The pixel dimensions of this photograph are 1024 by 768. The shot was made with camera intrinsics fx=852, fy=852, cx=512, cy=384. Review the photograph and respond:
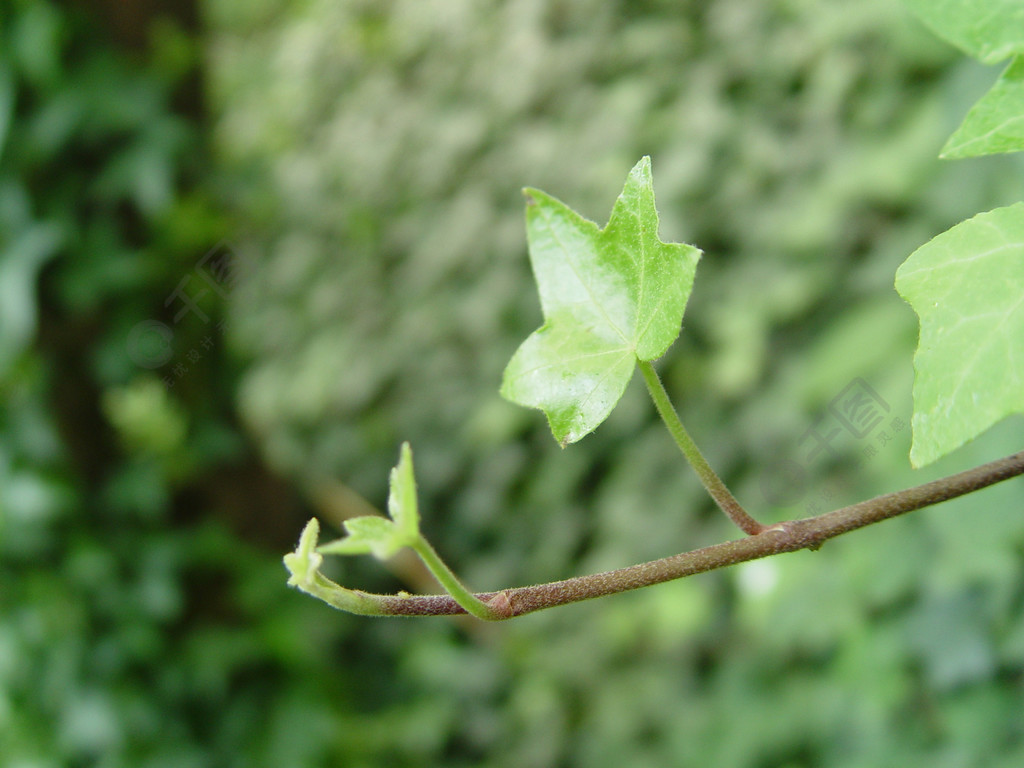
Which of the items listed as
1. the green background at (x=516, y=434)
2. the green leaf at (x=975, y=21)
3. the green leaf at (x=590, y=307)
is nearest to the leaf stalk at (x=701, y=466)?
the green leaf at (x=590, y=307)

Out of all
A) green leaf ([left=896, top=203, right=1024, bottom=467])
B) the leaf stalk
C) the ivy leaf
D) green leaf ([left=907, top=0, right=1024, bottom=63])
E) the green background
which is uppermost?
green leaf ([left=907, top=0, right=1024, bottom=63])

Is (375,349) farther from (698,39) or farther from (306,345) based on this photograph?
(698,39)

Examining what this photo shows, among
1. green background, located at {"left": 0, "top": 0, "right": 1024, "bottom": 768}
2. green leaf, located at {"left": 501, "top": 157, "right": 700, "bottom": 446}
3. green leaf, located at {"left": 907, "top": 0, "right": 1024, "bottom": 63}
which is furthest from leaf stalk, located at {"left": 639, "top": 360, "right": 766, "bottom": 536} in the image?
green background, located at {"left": 0, "top": 0, "right": 1024, "bottom": 768}

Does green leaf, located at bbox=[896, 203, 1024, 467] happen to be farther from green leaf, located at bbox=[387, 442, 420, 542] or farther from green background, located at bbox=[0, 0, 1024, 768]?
green background, located at bbox=[0, 0, 1024, 768]

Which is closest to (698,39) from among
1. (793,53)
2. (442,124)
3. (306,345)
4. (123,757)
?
(793,53)

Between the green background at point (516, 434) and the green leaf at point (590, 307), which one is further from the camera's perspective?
the green background at point (516, 434)

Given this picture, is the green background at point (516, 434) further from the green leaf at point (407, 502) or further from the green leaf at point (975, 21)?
the green leaf at point (407, 502)

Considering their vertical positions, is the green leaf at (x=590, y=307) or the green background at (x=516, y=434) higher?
the green leaf at (x=590, y=307)
